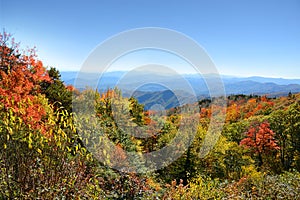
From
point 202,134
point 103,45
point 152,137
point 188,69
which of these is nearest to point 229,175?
point 202,134

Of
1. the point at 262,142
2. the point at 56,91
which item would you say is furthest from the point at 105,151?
the point at 262,142

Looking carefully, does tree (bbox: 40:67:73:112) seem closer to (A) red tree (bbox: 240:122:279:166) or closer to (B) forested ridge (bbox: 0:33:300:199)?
(B) forested ridge (bbox: 0:33:300:199)

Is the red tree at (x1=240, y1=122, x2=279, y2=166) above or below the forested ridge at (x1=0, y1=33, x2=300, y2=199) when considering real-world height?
below

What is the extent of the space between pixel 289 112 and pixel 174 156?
12670 mm

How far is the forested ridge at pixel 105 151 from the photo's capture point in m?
2.47

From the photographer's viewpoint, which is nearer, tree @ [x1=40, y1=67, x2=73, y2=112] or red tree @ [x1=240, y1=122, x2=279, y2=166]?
tree @ [x1=40, y1=67, x2=73, y2=112]

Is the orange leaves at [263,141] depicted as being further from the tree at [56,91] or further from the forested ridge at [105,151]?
the tree at [56,91]

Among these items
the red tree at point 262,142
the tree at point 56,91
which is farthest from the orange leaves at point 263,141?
the tree at point 56,91

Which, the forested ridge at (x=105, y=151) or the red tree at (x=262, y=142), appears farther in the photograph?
the red tree at (x=262, y=142)

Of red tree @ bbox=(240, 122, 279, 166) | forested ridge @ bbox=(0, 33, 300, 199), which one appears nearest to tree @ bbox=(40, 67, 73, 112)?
forested ridge @ bbox=(0, 33, 300, 199)

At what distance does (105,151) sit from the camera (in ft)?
9.17

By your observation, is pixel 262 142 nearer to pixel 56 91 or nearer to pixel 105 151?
pixel 56 91

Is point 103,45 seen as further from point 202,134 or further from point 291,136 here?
point 291,136

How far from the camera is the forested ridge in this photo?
2.47 m
